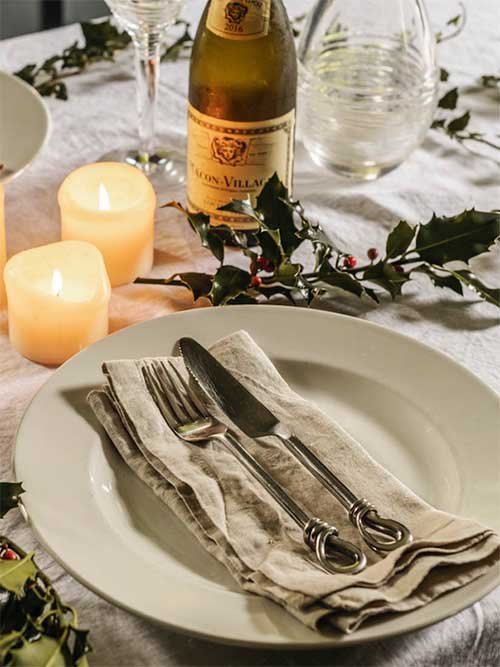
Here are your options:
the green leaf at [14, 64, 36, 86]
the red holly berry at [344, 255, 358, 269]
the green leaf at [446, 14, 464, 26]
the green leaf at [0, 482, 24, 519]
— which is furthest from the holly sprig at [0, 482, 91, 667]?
the green leaf at [446, 14, 464, 26]

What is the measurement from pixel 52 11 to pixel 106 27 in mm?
694

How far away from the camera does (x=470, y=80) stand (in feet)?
3.58

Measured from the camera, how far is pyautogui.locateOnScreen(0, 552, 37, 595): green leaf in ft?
1.53

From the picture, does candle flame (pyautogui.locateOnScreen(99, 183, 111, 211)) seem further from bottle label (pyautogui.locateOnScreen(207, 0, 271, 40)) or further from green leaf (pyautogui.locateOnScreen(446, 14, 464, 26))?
green leaf (pyautogui.locateOnScreen(446, 14, 464, 26))

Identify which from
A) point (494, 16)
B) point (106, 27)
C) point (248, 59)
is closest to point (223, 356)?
point (248, 59)

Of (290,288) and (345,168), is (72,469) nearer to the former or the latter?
(290,288)

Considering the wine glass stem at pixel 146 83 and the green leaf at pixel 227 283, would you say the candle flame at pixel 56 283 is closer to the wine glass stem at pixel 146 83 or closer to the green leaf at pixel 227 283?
the green leaf at pixel 227 283

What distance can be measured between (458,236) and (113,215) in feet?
0.81

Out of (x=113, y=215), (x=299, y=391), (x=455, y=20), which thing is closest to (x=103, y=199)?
(x=113, y=215)

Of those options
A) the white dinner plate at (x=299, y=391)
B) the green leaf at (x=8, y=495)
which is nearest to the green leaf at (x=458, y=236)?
the white dinner plate at (x=299, y=391)

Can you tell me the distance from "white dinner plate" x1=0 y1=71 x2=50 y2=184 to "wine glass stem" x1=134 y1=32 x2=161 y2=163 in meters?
0.15

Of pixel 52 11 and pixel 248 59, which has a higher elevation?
pixel 248 59

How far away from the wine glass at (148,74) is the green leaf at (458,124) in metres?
0.25

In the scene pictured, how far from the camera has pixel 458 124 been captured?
3.24ft
